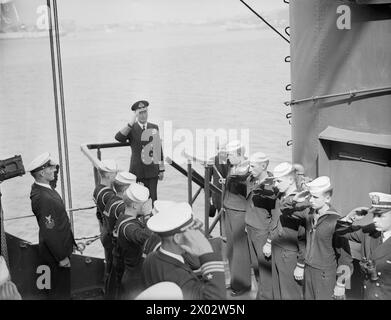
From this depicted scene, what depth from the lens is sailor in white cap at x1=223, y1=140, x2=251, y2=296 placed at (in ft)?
20.0

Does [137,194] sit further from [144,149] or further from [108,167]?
[144,149]

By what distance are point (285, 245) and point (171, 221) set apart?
1815 millimetres

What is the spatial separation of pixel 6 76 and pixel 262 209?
32.7 metres

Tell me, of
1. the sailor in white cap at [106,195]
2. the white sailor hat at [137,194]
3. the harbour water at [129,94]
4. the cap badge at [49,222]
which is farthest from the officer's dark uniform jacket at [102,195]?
the harbour water at [129,94]

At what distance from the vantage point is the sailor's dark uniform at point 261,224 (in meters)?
5.81

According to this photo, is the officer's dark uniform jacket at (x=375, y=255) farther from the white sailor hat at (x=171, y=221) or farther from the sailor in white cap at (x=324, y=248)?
the white sailor hat at (x=171, y=221)

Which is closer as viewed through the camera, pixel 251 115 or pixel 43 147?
pixel 43 147

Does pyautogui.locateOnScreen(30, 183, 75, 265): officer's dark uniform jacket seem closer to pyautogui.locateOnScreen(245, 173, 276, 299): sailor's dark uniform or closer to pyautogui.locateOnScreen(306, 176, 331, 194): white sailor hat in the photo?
pyautogui.locateOnScreen(245, 173, 276, 299): sailor's dark uniform

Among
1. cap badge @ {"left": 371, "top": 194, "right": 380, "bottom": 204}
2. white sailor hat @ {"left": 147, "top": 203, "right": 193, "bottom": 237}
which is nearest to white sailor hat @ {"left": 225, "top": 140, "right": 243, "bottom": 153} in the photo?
cap badge @ {"left": 371, "top": 194, "right": 380, "bottom": 204}

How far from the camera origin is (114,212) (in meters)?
5.52
